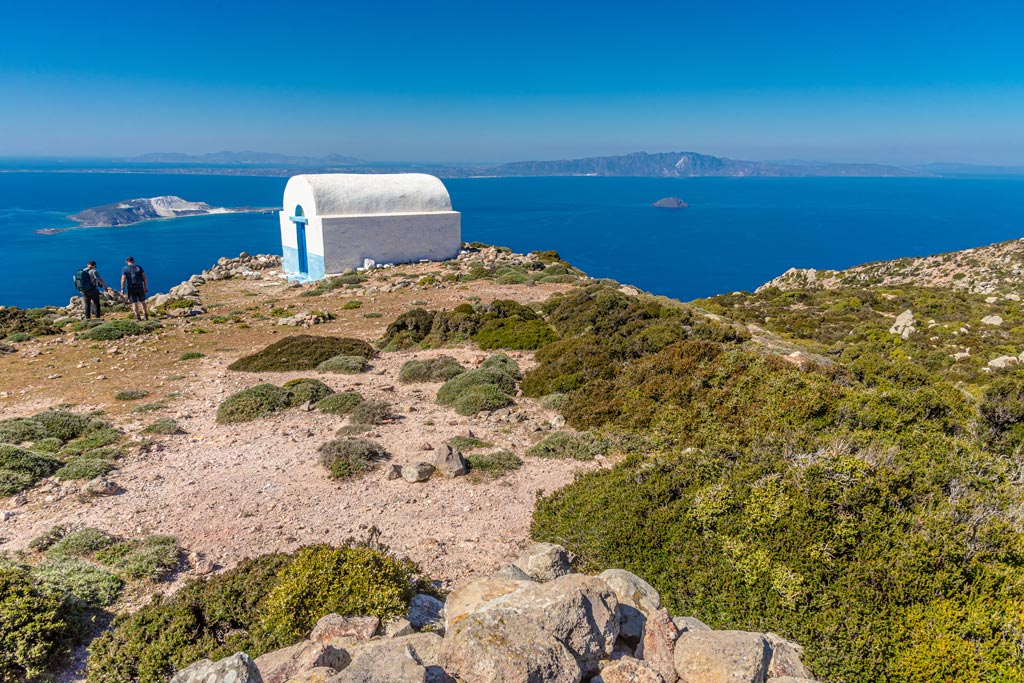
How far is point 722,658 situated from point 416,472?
16.0 ft

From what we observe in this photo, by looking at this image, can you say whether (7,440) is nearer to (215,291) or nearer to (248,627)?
(248,627)

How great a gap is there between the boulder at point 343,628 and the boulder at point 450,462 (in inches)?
139

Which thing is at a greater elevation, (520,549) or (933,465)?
(933,465)

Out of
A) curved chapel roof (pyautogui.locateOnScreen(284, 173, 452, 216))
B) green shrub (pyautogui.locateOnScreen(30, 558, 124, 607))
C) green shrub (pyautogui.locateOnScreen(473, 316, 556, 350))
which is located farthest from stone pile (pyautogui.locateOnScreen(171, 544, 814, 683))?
curved chapel roof (pyautogui.locateOnScreen(284, 173, 452, 216))

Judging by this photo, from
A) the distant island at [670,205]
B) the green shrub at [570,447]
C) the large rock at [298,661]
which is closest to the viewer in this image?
the large rock at [298,661]

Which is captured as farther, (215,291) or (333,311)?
(215,291)

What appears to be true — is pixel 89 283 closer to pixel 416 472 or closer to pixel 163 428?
pixel 163 428

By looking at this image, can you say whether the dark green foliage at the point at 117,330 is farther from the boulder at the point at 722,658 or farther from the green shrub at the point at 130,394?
the boulder at the point at 722,658

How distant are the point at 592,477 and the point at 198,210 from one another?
124 metres

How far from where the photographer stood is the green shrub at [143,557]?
5379 mm

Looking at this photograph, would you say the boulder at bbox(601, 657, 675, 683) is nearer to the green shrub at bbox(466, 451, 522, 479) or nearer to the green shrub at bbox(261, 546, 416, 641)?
the green shrub at bbox(261, 546, 416, 641)

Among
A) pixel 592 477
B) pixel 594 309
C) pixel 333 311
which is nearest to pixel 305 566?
pixel 592 477

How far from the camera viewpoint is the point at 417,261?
29.0 meters

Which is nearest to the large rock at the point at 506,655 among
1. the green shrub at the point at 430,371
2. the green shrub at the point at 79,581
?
the green shrub at the point at 79,581
